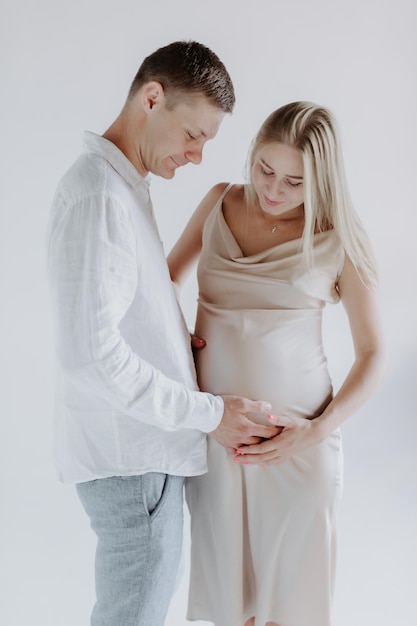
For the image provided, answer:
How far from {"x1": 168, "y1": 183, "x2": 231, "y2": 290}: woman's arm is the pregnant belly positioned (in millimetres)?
243

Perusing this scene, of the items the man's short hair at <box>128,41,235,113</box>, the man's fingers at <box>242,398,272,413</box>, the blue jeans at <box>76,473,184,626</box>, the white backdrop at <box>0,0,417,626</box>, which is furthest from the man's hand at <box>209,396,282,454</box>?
the white backdrop at <box>0,0,417,626</box>

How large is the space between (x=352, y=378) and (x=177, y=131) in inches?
25.1

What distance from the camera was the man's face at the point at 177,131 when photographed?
1.49 metres

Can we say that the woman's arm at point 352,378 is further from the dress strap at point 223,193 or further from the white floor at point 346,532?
the white floor at point 346,532

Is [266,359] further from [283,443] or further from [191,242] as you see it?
[191,242]

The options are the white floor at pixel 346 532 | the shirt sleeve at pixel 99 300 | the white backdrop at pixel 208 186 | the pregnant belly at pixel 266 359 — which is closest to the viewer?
the shirt sleeve at pixel 99 300

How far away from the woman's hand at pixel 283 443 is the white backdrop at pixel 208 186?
0.89 meters

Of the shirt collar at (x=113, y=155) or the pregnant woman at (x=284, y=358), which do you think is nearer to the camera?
the shirt collar at (x=113, y=155)

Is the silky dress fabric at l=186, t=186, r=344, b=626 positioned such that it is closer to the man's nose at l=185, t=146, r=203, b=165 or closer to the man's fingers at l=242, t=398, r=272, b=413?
the man's fingers at l=242, t=398, r=272, b=413

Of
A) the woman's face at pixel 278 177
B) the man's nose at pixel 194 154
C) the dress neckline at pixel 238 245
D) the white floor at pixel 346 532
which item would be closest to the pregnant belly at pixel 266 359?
the dress neckline at pixel 238 245

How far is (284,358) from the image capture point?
5.65 feet

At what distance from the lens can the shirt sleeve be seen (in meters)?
1.35

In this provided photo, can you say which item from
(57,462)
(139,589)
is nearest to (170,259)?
(57,462)

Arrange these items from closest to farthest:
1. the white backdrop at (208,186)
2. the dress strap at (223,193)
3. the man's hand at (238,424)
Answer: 1. the man's hand at (238,424)
2. the dress strap at (223,193)
3. the white backdrop at (208,186)
